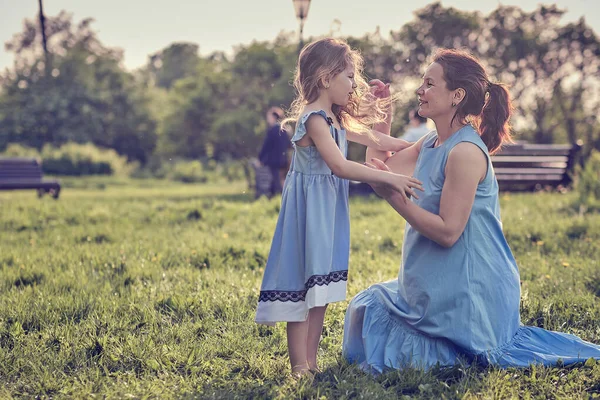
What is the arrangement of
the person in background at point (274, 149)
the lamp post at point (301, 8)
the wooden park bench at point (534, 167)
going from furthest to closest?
1. the person in background at point (274, 149)
2. the wooden park bench at point (534, 167)
3. the lamp post at point (301, 8)

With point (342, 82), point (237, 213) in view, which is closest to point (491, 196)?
point (342, 82)

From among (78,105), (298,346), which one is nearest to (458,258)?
(298,346)

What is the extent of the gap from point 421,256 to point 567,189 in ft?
30.1

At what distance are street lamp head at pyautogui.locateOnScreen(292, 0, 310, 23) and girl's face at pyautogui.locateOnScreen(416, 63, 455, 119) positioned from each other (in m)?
7.58

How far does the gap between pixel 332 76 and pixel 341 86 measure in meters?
0.07

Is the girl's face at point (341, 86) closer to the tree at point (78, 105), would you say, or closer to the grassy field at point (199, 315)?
the grassy field at point (199, 315)

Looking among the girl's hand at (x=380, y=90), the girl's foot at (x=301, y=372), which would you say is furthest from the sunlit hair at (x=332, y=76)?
the girl's foot at (x=301, y=372)

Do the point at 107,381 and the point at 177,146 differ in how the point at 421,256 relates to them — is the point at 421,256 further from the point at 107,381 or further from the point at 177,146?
the point at 177,146

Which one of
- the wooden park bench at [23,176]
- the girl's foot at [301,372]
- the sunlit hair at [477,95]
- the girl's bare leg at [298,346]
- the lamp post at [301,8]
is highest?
the lamp post at [301,8]

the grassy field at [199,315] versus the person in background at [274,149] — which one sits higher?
the person in background at [274,149]

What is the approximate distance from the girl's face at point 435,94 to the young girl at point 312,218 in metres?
0.35

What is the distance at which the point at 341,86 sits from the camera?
9.40ft

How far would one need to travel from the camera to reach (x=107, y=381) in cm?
277

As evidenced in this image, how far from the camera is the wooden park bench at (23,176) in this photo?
12422 millimetres
